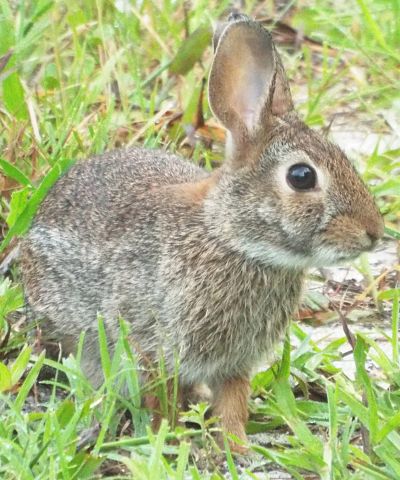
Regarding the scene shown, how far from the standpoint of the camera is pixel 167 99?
5664mm

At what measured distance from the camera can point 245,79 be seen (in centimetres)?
402

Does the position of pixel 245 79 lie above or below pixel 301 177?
above

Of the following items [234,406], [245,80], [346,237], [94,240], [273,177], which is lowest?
[234,406]

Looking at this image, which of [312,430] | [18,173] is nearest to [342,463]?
[312,430]

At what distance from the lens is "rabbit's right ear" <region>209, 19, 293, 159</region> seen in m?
3.93

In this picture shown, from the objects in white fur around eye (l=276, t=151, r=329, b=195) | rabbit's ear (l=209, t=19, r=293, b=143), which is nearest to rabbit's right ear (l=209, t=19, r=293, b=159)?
rabbit's ear (l=209, t=19, r=293, b=143)

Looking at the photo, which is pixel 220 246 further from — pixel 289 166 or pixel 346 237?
pixel 346 237

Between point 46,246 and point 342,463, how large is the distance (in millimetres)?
1384

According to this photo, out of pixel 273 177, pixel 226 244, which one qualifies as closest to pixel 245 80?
pixel 273 177

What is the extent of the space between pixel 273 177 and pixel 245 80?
390 millimetres

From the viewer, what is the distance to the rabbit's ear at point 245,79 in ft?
12.9

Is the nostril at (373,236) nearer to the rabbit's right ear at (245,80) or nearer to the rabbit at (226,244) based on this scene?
the rabbit at (226,244)

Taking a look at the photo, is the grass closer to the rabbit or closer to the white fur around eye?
the rabbit

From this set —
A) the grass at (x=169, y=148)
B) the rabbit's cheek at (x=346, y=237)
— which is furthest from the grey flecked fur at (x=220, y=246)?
the grass at (x=169, y=148)
